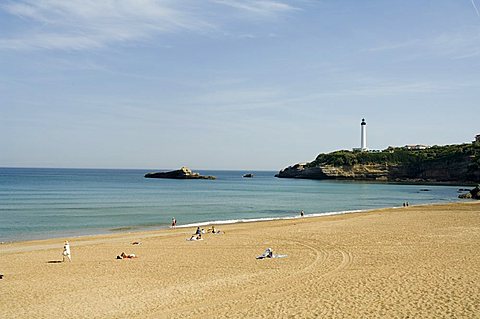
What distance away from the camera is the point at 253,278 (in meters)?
15.8

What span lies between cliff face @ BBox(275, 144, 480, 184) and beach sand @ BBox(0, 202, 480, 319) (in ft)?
333

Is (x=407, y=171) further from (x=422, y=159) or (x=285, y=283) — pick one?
(x=285, y=283)

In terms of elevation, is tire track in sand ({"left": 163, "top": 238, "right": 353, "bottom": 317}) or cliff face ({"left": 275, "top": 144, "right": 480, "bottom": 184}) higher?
cliff face ({"left": 275, "top": 144, "right": 480, "bottom": 184})

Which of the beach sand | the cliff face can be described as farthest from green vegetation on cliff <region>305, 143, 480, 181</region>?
the beach sand

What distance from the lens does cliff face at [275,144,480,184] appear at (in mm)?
118375

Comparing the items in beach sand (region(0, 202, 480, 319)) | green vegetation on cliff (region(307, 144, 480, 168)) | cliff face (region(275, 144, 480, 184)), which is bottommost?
beach sand (region(0, 202, 480, 319))

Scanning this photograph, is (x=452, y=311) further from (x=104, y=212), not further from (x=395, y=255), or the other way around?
(x=104, y=212)

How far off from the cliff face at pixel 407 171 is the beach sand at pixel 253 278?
101416mm

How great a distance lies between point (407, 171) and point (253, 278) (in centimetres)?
12870

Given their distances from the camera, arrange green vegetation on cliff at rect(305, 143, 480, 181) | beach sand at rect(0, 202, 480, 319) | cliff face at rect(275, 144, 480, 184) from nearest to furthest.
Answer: beach sand at rect(0, 202, 480, 319)
green vegetation on cliff at rect(305, 143, 480, 181)
cliff face at rect(275, 144, 480, 184)

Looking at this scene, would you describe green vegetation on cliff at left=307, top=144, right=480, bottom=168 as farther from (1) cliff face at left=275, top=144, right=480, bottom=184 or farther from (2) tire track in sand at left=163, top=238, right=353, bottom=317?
(2) tire track in sand at left=163, top=238, right=353, bottom=317

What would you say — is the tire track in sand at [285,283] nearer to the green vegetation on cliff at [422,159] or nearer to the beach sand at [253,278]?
the beach sand at [253,278]

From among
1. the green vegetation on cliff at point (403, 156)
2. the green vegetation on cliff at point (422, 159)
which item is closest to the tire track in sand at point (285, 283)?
the green vegetation on cliff at point (422, 159)

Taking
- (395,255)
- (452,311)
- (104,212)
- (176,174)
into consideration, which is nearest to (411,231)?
(395,255)
